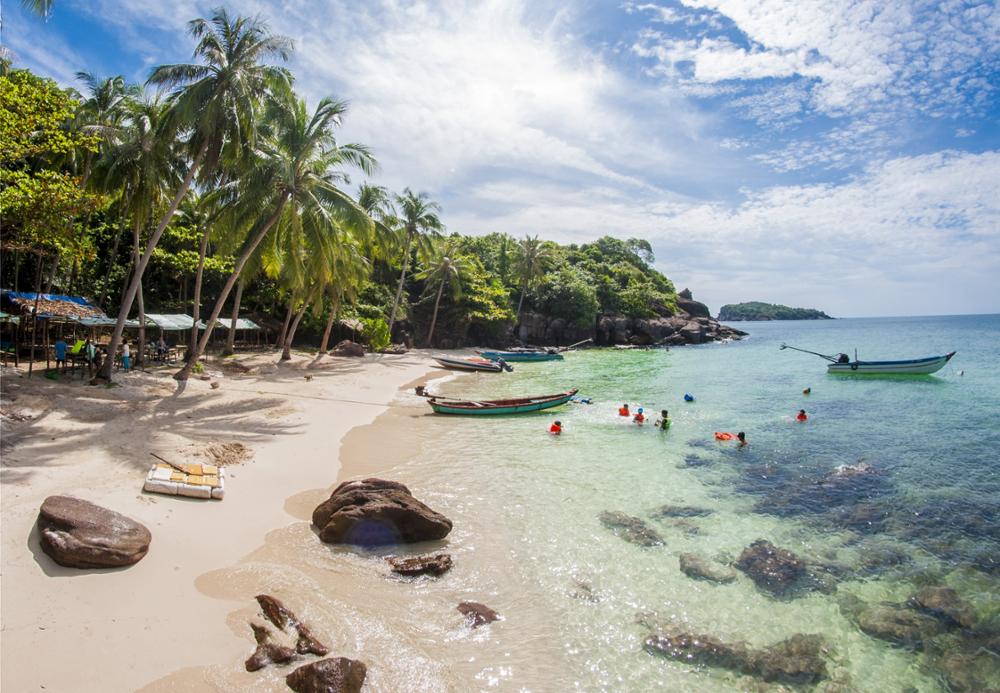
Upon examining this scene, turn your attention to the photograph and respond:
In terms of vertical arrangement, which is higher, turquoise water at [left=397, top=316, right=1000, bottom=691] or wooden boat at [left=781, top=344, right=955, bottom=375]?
wooden boat at [left=781, top=344, right=955, bottom=375]

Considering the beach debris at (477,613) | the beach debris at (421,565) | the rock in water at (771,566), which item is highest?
the beach debris at (421,565)

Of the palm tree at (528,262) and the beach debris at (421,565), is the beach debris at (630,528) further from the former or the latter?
the palm tree at (528,262)

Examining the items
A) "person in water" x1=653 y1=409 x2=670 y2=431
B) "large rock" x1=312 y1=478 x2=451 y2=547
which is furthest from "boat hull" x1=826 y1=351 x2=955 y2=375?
"large rock" x1=312 y1=478 x2=451 y2=547

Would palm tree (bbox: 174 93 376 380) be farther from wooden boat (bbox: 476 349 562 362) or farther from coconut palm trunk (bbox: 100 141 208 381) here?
wooden boat (bbox: 476 349 562 362)

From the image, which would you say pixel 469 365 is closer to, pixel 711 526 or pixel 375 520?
pixel 711 526

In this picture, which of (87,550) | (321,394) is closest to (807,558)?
(87,550)

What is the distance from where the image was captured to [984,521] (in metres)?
10.4

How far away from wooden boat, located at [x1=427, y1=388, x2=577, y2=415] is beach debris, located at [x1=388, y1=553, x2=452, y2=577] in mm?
10766

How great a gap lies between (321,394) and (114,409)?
7.86 meters

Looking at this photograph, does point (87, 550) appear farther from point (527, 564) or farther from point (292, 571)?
point (527, 564)

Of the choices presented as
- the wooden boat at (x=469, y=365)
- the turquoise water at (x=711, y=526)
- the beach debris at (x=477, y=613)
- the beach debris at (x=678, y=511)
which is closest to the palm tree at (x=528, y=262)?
the wooden boat at (x=469, y=365)

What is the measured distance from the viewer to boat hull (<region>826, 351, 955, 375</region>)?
1241 inches

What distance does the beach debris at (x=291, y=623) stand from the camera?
217 inches

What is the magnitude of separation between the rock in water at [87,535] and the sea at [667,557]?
5.92 feet
